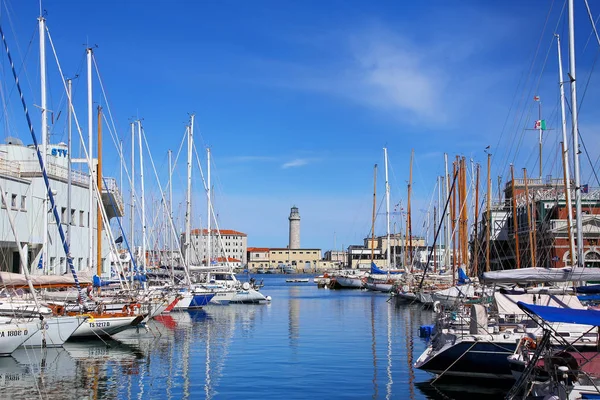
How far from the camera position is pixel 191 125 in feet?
207

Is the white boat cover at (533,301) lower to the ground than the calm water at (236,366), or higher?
higher

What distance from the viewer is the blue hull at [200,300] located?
55.1 metres

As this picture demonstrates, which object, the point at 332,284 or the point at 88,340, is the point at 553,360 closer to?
the point at 88,340

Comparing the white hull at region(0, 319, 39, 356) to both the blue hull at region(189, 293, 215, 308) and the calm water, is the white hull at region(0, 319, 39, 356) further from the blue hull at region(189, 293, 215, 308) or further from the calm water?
the blue hull at region(189, 293, 215, 308)

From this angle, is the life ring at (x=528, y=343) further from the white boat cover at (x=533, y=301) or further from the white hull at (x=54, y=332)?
the white hull at (x=54, y=332)

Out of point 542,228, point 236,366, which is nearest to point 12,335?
point 236,366

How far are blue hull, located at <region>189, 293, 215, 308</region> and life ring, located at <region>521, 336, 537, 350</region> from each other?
37.0 m

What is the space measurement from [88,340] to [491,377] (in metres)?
19.1

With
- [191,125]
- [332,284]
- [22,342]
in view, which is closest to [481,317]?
[22,342]

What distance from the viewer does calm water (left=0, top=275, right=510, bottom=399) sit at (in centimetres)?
2219

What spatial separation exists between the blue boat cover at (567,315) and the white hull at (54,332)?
20310mm

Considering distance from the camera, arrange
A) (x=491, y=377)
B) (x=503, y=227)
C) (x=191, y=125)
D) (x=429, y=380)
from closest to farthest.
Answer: (x=491, y=377)
(x=429, y=380)
(x=191, y=125)
(x=503, y=227)

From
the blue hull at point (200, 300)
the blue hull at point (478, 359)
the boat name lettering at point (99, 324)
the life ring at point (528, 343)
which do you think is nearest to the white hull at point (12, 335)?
the boat name lettering at point (99, 324)

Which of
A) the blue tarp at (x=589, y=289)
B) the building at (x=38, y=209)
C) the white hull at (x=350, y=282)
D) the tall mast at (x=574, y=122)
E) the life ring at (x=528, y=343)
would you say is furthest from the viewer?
the white hull at (x=350, y=282)
